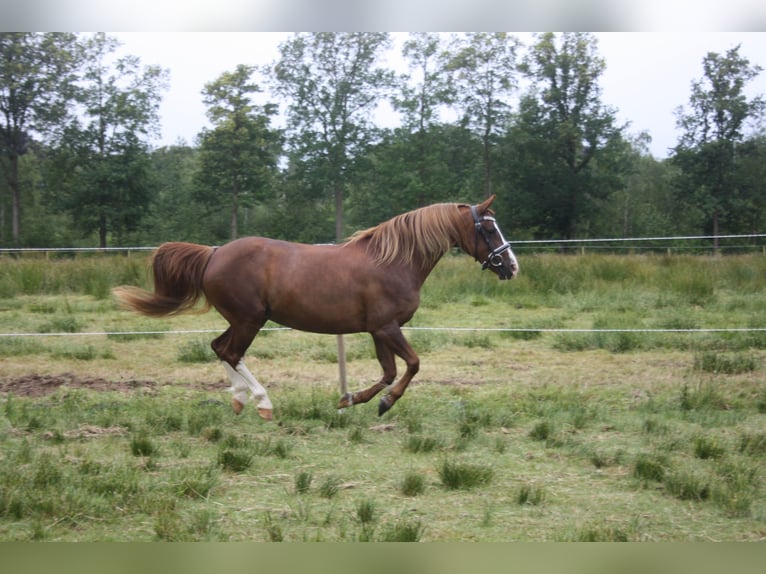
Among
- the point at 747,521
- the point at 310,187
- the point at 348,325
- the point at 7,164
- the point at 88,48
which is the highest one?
the point at 88,48

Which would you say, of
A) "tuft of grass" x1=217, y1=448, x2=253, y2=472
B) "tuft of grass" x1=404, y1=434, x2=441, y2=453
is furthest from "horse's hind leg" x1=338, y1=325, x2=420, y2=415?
"tuft of grass" x1=217, y1=448, x2=253, y2=472

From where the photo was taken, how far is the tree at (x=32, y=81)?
21.2 meters

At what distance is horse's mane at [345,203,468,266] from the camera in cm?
614

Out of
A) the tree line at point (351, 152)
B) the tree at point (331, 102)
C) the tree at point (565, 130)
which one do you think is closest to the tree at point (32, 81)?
the tree line at point (351, 152)

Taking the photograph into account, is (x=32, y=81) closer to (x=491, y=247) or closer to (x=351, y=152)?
(x=351, y=152)

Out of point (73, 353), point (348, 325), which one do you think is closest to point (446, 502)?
point (348, 325)

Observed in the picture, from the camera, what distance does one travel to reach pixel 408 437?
18.4 ft

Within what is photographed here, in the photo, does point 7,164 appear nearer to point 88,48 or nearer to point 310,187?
point 88,48

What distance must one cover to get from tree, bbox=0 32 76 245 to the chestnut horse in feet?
60.8

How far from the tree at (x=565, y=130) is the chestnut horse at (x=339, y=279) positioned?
21383 mm

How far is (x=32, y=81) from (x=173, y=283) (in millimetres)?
18872

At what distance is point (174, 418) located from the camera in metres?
5.93

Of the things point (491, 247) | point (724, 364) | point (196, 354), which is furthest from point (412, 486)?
point (724, 364)

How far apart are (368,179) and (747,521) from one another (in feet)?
57.0
